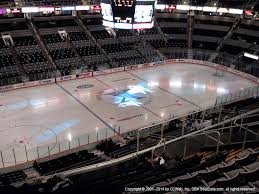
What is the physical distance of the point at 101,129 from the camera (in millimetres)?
22094

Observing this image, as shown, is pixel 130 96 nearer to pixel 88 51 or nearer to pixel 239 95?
pixel 239 95

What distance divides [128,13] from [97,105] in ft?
27.7

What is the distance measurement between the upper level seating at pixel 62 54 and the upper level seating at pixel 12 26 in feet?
22.7

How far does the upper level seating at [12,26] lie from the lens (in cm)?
4088

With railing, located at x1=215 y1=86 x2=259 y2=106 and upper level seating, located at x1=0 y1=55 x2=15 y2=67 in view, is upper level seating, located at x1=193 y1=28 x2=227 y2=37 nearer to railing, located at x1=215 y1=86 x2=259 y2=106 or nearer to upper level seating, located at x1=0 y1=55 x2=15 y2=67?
railing, located at x1=215 y1=86 x2=259 y2=106

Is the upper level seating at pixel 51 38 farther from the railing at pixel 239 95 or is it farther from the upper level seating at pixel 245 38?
the upper level seating at pixel 245 38

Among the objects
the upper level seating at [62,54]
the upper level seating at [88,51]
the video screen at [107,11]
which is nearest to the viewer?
the video screen at [107,11]

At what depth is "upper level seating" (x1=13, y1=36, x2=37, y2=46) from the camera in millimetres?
38891

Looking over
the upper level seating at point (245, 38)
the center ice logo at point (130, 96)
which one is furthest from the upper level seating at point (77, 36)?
the upper level seating at point (245, 38)

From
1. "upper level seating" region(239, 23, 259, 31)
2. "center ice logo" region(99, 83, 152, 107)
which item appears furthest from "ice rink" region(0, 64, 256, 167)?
"upper level seating" region(239, 23, 259, 31)

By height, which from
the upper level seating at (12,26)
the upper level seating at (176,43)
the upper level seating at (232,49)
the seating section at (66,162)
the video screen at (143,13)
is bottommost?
the seating section at (66,162)

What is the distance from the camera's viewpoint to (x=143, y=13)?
2767 cm

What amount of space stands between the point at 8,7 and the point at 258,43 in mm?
34074

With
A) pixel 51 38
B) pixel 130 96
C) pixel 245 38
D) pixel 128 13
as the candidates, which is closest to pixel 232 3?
pixel 245 38
